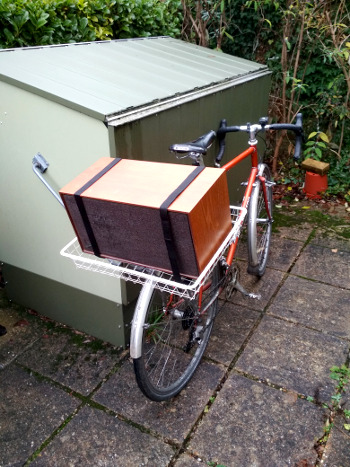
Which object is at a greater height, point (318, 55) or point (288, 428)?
point (318, 55)

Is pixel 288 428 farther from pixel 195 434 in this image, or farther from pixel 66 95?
pixel 66 95

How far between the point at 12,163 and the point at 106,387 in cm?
154

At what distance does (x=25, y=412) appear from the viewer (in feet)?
7.83

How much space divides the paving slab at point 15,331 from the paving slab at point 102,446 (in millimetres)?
757

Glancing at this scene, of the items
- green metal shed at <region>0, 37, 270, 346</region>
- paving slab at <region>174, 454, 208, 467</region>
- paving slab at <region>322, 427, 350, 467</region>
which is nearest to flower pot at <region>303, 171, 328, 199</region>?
green metal shed at <region>0, 37, 270, 346</region>

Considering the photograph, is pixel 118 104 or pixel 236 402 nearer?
pixel 118 104

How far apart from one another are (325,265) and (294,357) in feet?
4.26

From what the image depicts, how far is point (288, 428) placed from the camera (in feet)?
7.38

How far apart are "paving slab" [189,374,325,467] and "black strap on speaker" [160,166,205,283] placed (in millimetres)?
958

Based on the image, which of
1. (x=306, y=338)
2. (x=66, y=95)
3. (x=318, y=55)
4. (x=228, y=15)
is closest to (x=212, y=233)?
(x=66, y=95)

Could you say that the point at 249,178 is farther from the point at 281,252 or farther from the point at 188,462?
the point at 188,462

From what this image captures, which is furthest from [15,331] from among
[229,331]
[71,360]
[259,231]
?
[259,231]

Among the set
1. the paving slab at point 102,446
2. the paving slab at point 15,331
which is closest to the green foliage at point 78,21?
the paving slab at point 15,331

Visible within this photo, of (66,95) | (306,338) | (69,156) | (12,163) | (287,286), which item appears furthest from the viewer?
→ (287,286)
